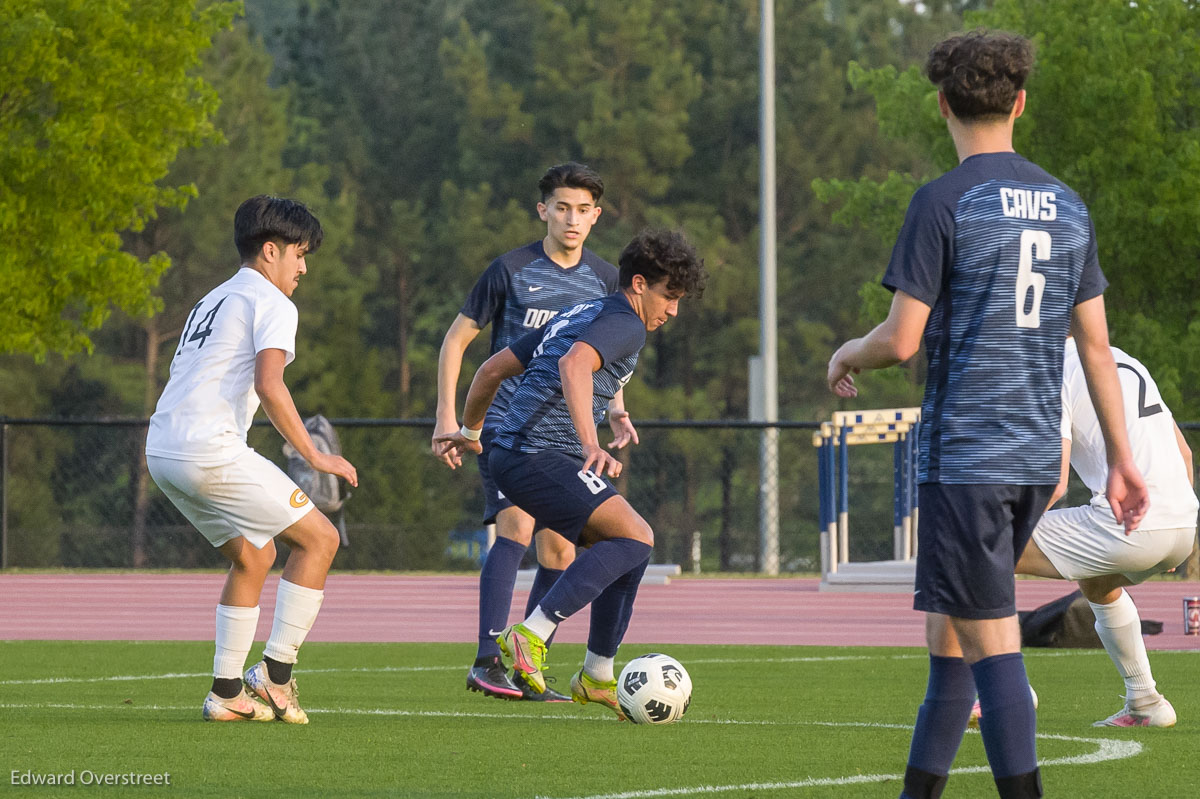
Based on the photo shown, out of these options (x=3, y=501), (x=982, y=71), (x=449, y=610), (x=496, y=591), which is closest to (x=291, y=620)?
(x=496, y=591)

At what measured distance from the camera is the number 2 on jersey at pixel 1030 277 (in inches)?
165

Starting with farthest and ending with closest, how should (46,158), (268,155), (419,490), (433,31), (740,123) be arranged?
(433,31), (740,123), (268,155), (419,490), (46,158)

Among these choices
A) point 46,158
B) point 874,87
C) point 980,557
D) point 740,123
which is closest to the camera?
point 980,557

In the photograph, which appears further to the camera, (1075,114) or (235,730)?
Result: (1075,114)

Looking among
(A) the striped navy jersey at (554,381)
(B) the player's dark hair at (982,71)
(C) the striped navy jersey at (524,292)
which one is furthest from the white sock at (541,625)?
(B) the player's dark hair at (982,71)

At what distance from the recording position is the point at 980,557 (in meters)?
4.11

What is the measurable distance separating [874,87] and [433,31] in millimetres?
26022

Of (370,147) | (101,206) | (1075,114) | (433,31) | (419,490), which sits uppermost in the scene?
(433,31)

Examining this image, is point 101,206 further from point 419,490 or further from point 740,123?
point 740,123

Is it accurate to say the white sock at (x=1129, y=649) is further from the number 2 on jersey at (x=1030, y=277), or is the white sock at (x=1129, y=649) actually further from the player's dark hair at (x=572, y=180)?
the number 2 on jersey at (x=1030, y=277)

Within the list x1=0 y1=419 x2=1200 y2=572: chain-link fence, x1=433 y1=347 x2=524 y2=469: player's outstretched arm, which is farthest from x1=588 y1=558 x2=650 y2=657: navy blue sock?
x1=0 y1=419 x2=1200 y2=572: chain-link fence

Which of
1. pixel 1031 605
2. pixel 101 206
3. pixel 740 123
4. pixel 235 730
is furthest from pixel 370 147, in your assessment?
pixel 235 730

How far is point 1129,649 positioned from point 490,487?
2783 mm

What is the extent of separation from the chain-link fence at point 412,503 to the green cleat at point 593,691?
23.0 metres
